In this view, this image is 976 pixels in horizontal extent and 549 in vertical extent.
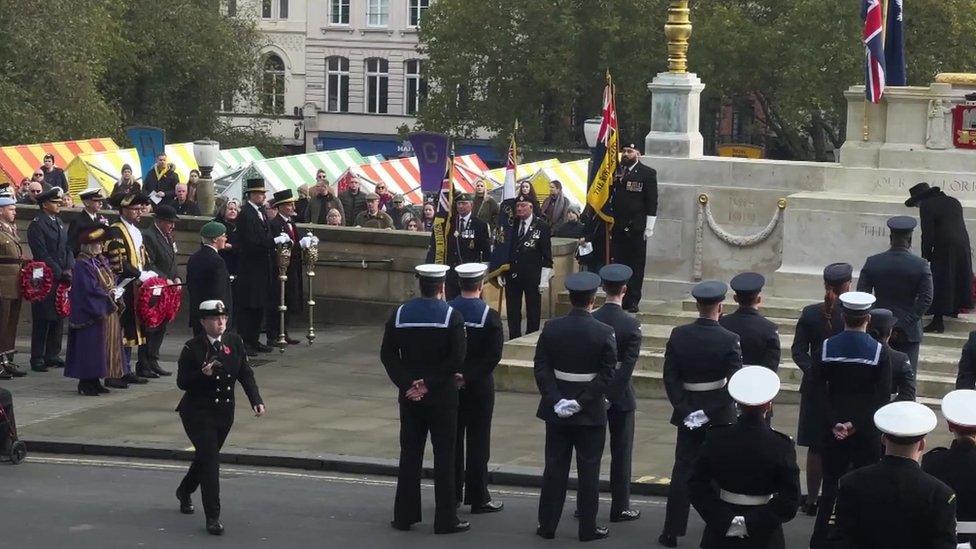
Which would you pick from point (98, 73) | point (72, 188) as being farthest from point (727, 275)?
point (98, 73)

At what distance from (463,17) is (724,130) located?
11700mm

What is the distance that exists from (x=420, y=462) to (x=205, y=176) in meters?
16.0

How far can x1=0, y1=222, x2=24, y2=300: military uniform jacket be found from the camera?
18.9m

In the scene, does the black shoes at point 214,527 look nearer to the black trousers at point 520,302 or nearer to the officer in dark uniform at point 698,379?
the officer in dark uniform at point 698,379

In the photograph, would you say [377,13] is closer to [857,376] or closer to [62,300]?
[62,300]

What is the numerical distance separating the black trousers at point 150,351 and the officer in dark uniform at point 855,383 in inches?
333

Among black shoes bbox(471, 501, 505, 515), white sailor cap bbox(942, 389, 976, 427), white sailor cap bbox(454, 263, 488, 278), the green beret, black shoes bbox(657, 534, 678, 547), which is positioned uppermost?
white sailor cap bbox(454, 263, 488, 278)

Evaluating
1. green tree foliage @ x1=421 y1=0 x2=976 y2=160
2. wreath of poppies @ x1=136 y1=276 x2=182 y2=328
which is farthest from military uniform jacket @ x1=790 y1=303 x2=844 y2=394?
green tree foliage @ x1=421 y1=0 x2=976 y2=160

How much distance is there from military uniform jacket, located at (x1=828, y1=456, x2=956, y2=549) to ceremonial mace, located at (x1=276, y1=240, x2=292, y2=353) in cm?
1254

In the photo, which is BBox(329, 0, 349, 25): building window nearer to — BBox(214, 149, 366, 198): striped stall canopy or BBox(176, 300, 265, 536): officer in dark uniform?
BBox(214, 149, 366, 198): striped stall canopy

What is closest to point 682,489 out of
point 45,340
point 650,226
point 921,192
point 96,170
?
point 921,192

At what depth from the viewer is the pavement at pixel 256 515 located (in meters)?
12.3

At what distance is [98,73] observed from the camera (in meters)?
46.8

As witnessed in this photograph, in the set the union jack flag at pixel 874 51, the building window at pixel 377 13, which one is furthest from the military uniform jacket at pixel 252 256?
the building window at pixel 377 13
